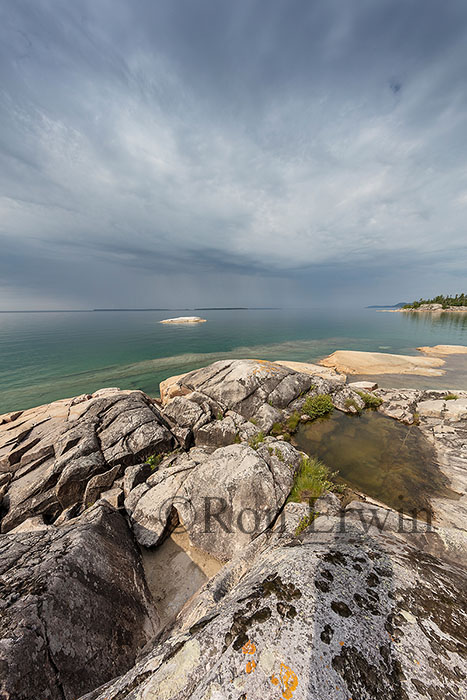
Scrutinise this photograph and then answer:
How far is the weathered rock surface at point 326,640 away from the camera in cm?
224

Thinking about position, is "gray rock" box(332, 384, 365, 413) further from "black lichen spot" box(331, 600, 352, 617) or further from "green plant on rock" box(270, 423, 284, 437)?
"black lichen spot" box(331, 600, 352, 617)

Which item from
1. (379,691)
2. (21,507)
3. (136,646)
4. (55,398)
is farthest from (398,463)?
(55,398)

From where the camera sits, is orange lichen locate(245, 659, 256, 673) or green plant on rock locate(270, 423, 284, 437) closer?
orange lichen locate(245, 659, 256, 673)

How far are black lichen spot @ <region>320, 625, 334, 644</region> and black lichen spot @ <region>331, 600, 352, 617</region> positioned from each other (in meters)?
0.29

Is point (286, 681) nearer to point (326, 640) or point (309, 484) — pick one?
point (326, 640)

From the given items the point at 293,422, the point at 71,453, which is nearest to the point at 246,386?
the point at 293,422

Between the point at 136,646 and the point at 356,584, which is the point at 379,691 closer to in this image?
the point at 356,584

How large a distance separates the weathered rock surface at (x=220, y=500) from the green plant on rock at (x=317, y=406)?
6.76 meters

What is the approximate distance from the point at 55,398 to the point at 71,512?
64.3 feet

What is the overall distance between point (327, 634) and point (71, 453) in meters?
→ 10.6

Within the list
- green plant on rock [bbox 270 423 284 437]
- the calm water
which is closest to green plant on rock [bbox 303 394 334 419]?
the calm water

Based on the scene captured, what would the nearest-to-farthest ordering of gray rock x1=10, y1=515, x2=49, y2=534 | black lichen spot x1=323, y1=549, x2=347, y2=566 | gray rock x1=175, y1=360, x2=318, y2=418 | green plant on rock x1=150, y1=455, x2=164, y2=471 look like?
black lichen spot x1=323, y1=549, x2=347, y2=566, gray rock x1=10, y1=515, x2=49, y2=534, green plant on rock x1=150, y1=455, x2=164, y2=471, gray rock x1=175, y1=360, x2=318, y2=418

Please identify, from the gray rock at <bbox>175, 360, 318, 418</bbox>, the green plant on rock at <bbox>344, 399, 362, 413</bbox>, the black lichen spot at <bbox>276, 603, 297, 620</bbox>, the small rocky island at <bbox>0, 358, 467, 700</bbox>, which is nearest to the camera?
the small rocky island at <bbox>0, 358, 467, 700</bbox>

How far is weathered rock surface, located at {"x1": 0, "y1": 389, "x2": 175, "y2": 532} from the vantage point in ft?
27.6
